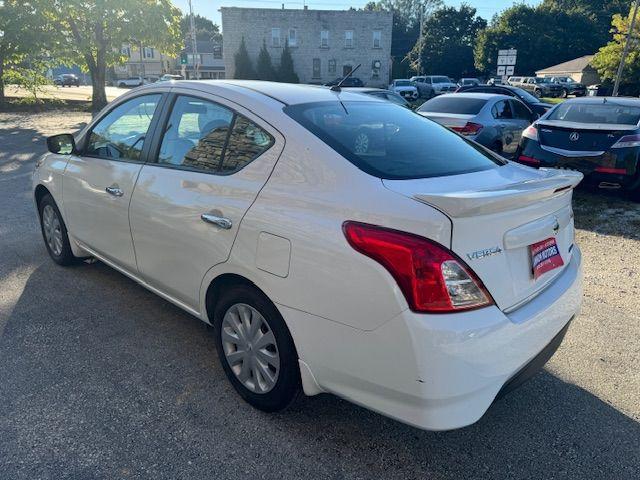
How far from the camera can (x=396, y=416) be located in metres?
2.05

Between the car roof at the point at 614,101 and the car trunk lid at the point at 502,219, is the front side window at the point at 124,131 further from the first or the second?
the car roof at the point at 614,101

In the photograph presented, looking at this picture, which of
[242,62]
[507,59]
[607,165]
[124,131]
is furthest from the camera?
[242,62]

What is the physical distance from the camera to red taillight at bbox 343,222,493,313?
1904 millimetres

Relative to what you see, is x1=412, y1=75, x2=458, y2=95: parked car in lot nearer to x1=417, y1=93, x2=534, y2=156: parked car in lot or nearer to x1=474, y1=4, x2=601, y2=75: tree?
x1=474, y1=4, x2=601, y2=75: tree

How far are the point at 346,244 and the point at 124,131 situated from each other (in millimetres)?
2375

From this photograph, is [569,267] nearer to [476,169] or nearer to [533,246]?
[533,246]

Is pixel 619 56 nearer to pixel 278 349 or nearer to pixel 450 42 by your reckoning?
pixel 278 349

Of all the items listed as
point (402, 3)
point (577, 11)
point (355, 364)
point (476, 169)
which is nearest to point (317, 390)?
point (355, 364)

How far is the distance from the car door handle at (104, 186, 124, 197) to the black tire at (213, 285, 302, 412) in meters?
1.19

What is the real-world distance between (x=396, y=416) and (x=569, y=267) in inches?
52.5

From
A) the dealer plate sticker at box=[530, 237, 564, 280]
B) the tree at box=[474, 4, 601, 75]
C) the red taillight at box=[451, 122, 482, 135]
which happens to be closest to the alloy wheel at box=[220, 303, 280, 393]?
the dealer plate sticker at box=[530, 237, 564, 280]

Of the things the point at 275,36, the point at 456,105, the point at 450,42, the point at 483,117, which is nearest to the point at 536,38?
the point at 450,42

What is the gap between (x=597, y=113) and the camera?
7.45m

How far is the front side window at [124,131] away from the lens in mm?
3402
